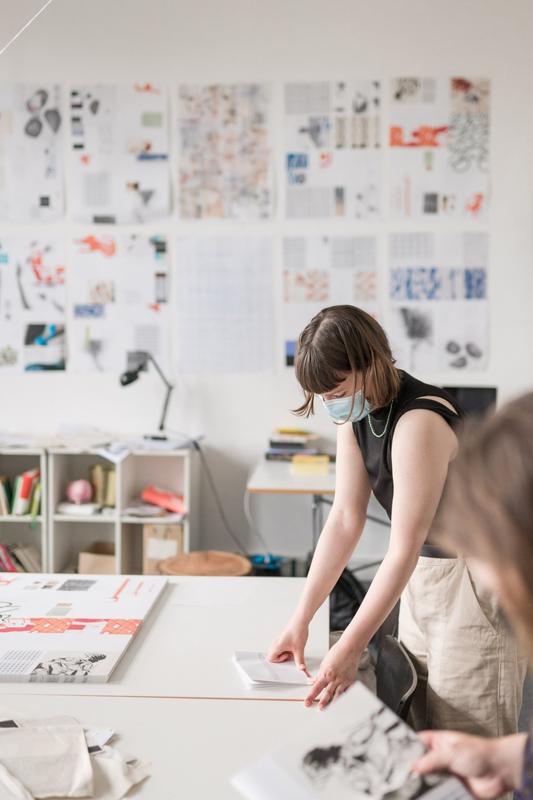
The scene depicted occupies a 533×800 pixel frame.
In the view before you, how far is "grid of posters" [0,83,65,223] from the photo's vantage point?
3.85 meters

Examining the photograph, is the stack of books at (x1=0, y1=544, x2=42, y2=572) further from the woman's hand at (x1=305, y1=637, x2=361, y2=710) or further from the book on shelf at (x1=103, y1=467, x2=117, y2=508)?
the woman's hand at (x1=305, y1=637, x2=361, y2=710)

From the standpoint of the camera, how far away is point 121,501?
356 cm

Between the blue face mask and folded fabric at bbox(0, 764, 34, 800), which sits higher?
the blue face mask

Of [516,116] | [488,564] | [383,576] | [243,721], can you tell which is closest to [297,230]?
[516,116]

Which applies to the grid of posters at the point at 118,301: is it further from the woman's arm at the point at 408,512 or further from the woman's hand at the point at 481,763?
the woman's hand at the point at 481,763

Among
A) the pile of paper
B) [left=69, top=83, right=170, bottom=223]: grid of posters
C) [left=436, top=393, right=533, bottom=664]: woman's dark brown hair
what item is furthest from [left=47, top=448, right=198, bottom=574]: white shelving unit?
[left=436, top=393, right=533, bottom=664]: woman's dark brown hair

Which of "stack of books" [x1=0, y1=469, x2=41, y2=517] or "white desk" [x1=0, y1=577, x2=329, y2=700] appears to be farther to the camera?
"stack of books" [x1=0, y1=469, x2=41, y2=517]

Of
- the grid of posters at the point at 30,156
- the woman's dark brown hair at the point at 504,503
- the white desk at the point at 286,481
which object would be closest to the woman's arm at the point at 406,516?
the woman's dark brown hair at the point at 504,503

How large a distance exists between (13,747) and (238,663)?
17.0 inches

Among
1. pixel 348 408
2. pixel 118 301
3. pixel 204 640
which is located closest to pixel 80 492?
pixel 118 301

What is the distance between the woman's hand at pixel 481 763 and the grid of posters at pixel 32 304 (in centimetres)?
325

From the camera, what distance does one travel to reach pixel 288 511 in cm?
395

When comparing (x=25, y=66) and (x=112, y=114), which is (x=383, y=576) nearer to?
(x=112, y=114)

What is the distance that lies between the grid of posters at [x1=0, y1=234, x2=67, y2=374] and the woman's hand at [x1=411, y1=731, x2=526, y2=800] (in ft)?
10.7
